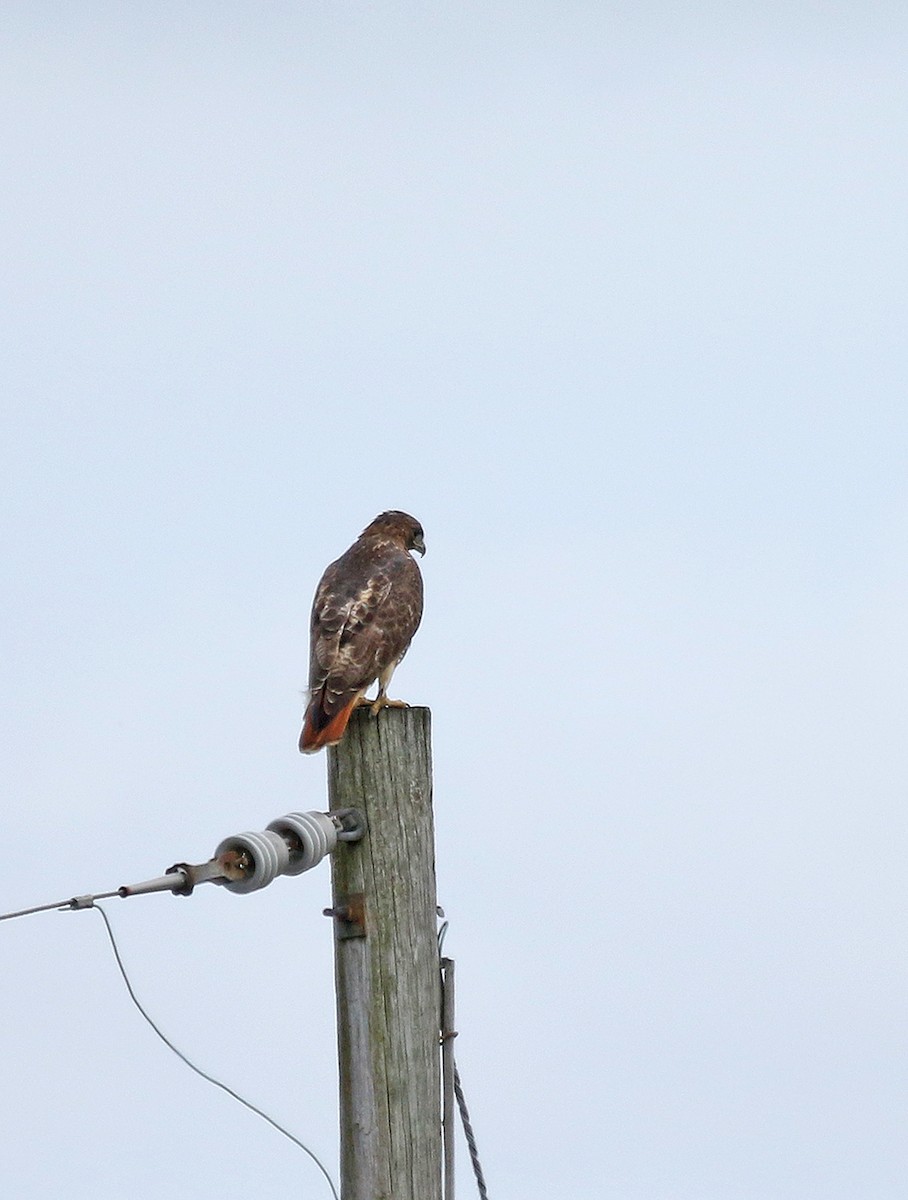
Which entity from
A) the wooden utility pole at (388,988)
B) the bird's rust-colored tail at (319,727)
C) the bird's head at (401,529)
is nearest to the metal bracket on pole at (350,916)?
the wooden utility pole at (388,988)

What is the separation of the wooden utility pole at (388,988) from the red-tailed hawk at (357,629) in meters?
0.74

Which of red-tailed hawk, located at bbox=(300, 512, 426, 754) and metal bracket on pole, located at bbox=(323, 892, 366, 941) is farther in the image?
red-tailed hawk, located at bbox=(300, 512, 426, 754)

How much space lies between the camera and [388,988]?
495 centimetres

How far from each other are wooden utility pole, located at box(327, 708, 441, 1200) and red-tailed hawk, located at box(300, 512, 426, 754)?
742 mm

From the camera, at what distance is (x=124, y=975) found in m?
4.52

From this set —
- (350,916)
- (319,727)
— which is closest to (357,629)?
(319,727)

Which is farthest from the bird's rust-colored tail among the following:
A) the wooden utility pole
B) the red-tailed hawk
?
the wooden utility pole

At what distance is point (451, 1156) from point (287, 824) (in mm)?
1047

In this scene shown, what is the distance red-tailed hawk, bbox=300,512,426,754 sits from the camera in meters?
6.11

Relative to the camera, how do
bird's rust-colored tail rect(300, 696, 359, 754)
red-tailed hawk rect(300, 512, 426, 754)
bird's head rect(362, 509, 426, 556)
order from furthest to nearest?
bird's head rect(362, 509, 426, 556)
red-tailed hawk rect(300, 512, 426, 754)
bird's rust-colored tail rect(300, 696, 359, 754)

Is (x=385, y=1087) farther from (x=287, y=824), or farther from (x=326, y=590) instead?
(x=326, y=590)

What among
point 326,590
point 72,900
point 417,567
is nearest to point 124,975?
point 72,900

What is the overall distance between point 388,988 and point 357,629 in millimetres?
2216

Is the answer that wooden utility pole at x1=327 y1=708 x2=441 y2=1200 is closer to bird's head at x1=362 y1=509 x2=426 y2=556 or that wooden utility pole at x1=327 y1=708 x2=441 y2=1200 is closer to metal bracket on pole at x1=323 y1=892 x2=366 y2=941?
metal bracket on pole at x1=323 y1=892 x2=366 y2=941
